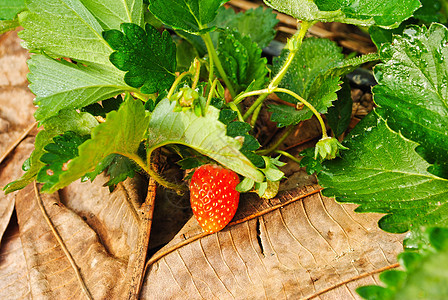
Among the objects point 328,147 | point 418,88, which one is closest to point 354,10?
point 418,88

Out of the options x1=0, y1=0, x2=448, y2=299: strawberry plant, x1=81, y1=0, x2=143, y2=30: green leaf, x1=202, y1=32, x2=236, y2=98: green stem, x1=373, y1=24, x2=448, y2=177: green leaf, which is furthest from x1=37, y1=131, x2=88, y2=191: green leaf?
x1=373, y1=24, x2=448, y2=177: green leaf

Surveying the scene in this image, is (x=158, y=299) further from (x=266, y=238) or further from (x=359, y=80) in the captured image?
(x=359, y=80)

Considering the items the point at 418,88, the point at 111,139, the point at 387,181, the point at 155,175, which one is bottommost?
the point at 155,175

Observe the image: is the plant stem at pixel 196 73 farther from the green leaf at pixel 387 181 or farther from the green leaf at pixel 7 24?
the green leaf at pixel 7 24

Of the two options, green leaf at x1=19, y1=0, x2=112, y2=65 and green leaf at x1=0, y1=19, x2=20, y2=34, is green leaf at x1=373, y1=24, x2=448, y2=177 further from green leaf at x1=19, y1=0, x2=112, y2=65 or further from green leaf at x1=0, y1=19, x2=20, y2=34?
green leaf at x1=0, y1=19, x2=20, y2=34

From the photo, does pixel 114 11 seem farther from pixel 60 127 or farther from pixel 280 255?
pixel 280 255

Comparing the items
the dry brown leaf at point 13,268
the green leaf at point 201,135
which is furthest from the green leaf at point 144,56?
the dry brown leaf at point 13,268
